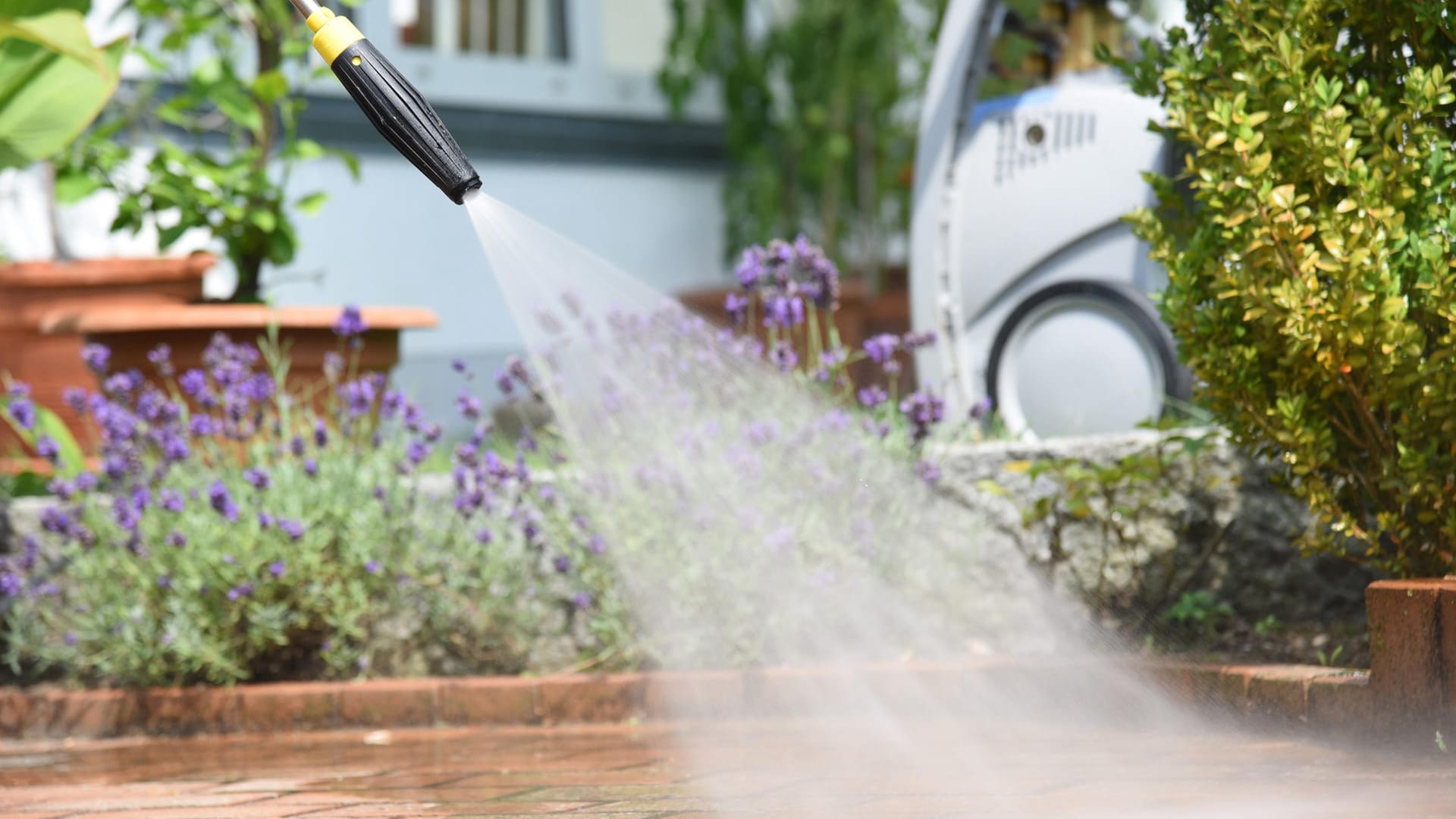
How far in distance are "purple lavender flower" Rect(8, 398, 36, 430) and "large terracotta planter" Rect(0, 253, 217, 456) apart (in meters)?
0.65

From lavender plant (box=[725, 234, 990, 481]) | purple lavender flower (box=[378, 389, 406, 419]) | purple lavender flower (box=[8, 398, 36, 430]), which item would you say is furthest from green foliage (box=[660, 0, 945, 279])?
purple lavender flower (box=[8, 398, 36, 430])

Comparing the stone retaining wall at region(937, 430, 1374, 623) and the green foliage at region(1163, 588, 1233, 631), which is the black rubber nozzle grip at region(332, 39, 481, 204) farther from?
the green foliage at region(1163, 588, 1233, 631)

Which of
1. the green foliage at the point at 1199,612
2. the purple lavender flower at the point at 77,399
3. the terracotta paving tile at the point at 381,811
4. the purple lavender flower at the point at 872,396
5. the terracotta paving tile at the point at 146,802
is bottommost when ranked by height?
the terracotta paving tile at the point at 146,802

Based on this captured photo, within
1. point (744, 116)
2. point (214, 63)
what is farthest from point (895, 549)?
point (744, 116)

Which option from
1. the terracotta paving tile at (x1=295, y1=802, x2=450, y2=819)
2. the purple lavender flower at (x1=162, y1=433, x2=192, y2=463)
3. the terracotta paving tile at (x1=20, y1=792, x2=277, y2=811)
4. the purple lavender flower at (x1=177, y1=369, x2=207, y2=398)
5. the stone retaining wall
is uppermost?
the purple lavender flower at (x1=177, y1=369, x2=207, y2=398)

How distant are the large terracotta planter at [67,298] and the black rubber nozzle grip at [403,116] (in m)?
2.90

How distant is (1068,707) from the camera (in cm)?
323

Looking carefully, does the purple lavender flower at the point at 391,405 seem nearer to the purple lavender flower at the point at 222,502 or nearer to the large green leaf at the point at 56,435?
the purple lavender flower at the point at 222,502

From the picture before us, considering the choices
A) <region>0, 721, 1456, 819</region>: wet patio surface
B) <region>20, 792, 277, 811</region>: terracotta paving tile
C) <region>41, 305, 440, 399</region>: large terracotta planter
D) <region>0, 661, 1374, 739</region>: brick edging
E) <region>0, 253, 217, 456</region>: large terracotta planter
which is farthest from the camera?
<region>0, 253, 217, 456</region>: large terracotta planter

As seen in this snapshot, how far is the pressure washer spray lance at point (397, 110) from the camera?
2135mm

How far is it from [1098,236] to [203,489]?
2383 millimetres

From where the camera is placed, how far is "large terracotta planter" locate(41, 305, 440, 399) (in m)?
4.40

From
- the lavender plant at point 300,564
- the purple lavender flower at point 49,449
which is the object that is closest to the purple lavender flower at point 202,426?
the lavender plant at point 300,564

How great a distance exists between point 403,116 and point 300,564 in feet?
5.64
